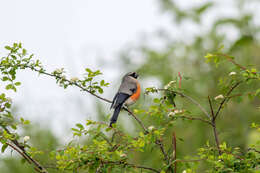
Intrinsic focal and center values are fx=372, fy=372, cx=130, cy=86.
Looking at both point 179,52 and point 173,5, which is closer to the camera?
point 173,5

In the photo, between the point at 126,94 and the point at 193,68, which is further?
the point at 193,68

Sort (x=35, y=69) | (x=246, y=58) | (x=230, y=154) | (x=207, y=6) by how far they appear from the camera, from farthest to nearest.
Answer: (x=246, y=58), (x=207, y=6), (x=35, y=69), (x=230, y=154)

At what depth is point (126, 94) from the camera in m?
4.66

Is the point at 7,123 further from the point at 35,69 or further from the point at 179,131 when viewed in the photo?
the point at 179,131

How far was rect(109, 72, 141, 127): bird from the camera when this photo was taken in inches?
168

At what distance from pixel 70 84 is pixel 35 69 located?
0.30 metres

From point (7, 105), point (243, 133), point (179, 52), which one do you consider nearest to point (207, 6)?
point (179, 52)

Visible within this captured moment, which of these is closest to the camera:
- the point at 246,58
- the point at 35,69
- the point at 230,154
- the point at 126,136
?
the point at 230,154

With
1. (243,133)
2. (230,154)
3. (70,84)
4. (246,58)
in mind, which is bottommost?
(230,154)

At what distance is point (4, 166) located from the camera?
6.30m

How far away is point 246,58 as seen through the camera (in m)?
6.75

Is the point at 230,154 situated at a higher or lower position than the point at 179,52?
lower

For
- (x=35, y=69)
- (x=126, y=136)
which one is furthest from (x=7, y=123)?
(x=126, y=136)

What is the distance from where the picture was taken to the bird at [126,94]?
4.27 meters
